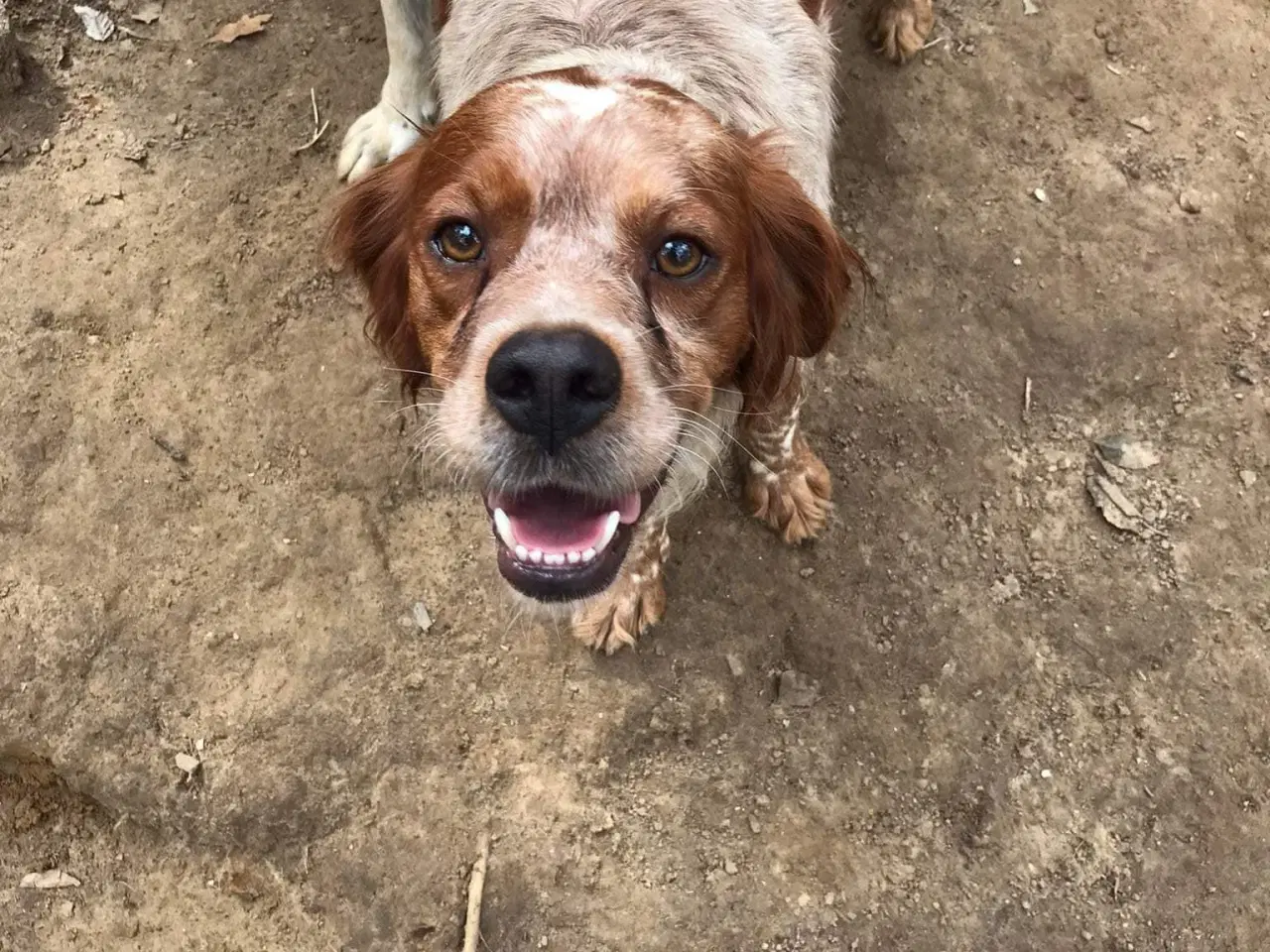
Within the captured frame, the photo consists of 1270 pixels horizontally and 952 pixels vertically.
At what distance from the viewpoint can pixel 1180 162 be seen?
155 inches

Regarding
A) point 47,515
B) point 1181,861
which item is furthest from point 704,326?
point 47,515

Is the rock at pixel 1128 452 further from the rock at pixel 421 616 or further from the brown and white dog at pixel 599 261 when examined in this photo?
the rock at pixel 421 616

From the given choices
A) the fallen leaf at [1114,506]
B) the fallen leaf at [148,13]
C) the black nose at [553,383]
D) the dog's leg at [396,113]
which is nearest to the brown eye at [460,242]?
the black nose at [553,383]

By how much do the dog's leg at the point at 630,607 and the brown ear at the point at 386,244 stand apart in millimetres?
985

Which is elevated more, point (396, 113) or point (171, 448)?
point (396, 113)

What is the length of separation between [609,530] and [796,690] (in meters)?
1.30

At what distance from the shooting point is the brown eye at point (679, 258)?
220 centimetres

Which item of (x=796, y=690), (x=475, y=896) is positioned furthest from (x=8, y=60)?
(x=796, y=690)

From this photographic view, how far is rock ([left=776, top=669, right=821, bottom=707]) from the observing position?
331 centimetres

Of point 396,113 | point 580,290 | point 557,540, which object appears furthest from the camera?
point 396,113

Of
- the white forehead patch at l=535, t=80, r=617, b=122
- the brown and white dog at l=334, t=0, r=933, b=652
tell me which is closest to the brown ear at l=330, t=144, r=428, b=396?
the brown and white dog at l=334, t=0, r=933, b=652

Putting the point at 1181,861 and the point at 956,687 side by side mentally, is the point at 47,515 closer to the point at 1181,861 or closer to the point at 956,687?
the point at 956,687

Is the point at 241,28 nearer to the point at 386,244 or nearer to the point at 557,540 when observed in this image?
the point at 386,244

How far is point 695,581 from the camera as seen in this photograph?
3.47 meters
